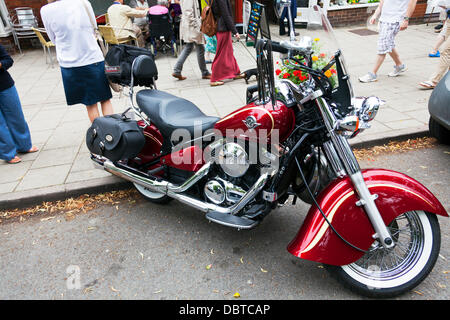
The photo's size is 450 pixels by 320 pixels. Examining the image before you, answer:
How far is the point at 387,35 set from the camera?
5.72 metres

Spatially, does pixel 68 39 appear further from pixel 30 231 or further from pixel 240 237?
pixel 240 237

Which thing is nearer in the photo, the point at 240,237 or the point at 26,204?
the point at 240,237

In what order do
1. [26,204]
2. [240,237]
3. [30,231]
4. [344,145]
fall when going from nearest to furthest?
[344,145] → [240,237] → [30,231] → [26,204]

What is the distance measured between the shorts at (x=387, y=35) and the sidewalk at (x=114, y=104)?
613 mm

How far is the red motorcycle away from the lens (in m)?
2.09

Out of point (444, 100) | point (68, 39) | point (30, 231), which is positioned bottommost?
point (30, 231)

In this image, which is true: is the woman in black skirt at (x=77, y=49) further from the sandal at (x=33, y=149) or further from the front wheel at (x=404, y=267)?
the front wheel at (x=404, y=267)

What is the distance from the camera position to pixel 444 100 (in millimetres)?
3639

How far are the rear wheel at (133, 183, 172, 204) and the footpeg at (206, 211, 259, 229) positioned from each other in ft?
2.73

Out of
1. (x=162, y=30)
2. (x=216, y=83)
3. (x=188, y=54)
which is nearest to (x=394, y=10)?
(x=216, y=83)

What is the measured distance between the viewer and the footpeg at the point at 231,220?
2492 mm
